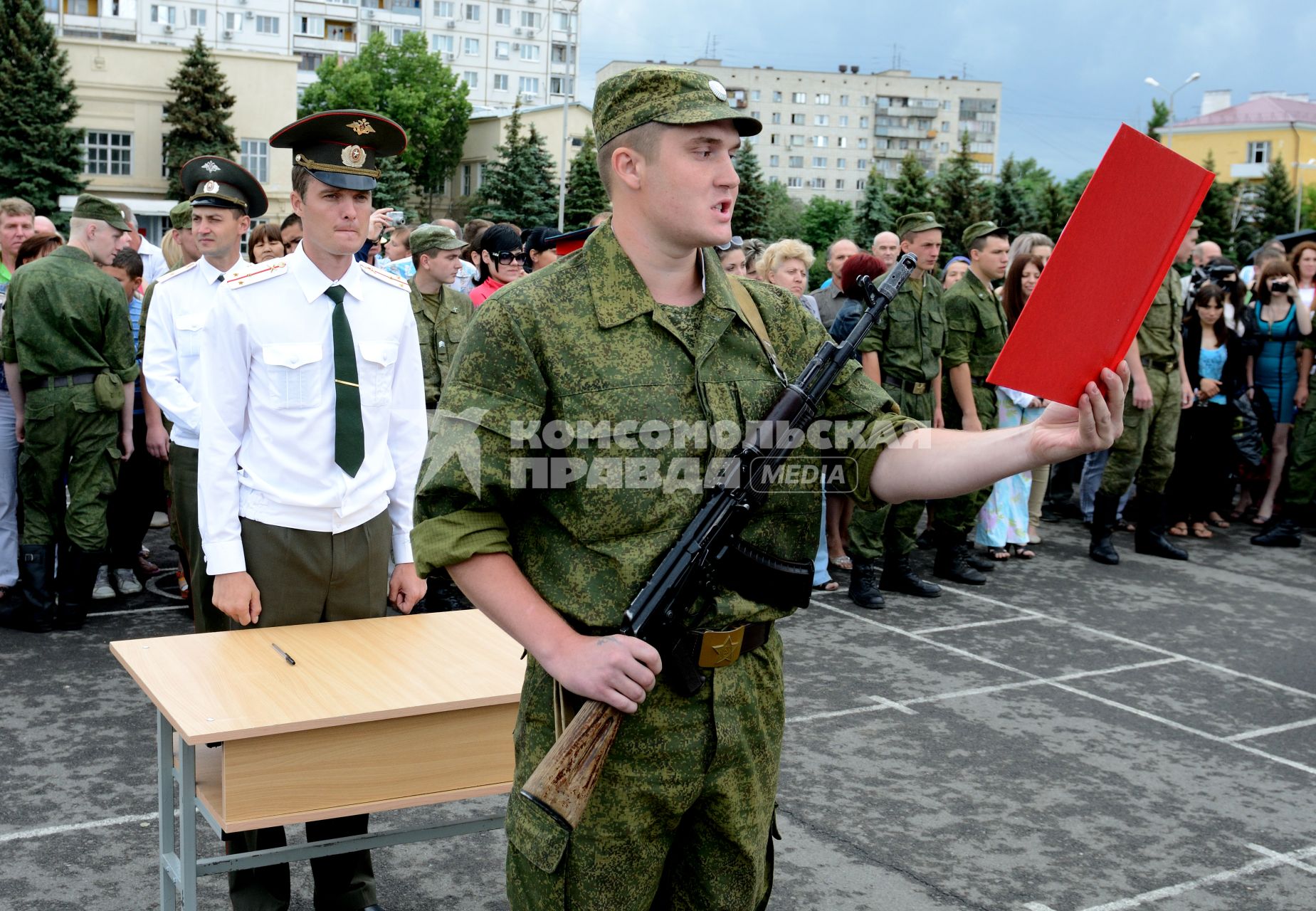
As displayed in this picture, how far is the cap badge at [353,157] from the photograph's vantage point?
13.1 ft

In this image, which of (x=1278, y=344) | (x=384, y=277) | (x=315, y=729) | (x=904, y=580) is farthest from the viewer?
(x=1278, y=344)

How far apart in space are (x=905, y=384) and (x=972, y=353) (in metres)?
0.81

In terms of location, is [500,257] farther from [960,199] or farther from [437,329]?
[960,199]

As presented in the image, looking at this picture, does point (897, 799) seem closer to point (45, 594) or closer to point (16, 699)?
point (16, 699)

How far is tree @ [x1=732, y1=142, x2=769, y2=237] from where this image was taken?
158 ft

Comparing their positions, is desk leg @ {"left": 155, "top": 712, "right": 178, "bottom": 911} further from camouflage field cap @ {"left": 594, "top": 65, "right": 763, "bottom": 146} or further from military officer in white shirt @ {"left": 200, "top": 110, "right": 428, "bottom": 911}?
camouflage field cap @ {"left": 594, "top": 65, "right": 763, "bottom": 146}

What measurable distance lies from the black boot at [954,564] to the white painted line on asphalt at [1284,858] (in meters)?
4.26

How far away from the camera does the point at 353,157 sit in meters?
4.01

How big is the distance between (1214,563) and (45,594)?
27.7ft

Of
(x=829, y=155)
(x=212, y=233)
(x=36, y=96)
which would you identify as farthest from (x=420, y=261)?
(x=829, y=155)

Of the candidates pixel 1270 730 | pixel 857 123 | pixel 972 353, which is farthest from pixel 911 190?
pixel 857 123

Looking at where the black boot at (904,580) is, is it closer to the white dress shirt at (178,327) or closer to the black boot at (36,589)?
the white dress shirt at (178,327)

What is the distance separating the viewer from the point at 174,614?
765cm

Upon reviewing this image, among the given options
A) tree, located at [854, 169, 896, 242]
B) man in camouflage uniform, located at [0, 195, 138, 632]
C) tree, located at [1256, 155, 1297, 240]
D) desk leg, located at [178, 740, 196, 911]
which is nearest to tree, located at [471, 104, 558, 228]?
tree, located at [854, 169, 896, 242]
